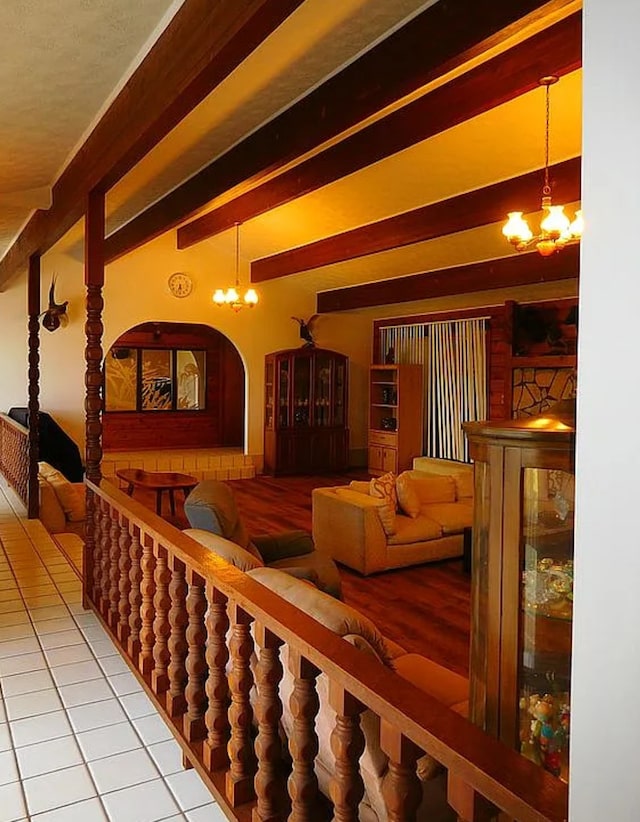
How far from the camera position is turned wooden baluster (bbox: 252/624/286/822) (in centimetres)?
167

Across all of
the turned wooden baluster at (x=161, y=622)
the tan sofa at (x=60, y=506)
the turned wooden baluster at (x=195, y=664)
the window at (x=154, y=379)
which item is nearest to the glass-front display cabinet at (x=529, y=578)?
the turned wooden baluster at (x=195, y=664)

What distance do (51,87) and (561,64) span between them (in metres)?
2.29

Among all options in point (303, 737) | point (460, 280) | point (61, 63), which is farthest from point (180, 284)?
point (303, 737)

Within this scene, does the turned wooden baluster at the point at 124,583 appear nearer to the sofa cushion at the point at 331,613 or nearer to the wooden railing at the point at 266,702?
the wooden railing at the point at 266,702

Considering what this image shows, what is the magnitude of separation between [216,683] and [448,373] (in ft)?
26.1

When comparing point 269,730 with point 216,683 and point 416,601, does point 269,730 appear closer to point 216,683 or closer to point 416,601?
point 216,683

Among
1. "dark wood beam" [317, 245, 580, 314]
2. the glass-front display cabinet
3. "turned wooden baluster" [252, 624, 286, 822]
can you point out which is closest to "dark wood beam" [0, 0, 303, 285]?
the glass-front display cabinet

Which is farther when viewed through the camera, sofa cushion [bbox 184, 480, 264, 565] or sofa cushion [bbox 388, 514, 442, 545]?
sofa cushion [bbox 388, 514, 442, 545]

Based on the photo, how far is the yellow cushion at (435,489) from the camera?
6.21 metres

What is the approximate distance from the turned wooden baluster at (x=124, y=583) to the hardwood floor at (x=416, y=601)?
1.73 meters

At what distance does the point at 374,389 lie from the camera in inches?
411

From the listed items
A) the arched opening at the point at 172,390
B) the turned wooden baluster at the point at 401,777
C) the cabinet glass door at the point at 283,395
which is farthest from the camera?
the arched opening at the point at 172,390

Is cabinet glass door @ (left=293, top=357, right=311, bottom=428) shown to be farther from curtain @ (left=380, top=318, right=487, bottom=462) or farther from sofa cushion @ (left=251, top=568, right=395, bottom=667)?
sofa cushion @ (left=251, top=568, right=395, bottom=667)

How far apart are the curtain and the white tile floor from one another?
652cm
